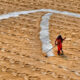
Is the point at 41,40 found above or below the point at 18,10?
below

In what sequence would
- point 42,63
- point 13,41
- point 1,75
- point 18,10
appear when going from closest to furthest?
1. point 1,75
2. point 42,63
3. point 13,41
4. point 18,10

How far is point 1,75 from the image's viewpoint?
702 cm

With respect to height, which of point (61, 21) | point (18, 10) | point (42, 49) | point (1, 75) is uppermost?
point (18, 10)

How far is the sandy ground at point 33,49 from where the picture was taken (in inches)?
280

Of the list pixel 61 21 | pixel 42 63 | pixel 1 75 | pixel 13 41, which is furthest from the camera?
pixel 61 21

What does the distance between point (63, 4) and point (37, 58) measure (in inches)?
371

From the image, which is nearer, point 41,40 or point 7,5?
point 41,40

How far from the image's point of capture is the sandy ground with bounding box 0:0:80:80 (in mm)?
7121

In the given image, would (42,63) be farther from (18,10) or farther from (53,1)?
(53,1)

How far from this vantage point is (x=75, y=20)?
43.8ft

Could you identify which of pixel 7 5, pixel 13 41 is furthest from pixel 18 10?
pixel 13 41

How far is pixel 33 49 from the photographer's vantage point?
899 centimetres

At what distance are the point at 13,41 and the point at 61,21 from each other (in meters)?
4.62

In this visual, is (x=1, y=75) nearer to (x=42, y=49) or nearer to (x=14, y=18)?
(x=42, y=49)
